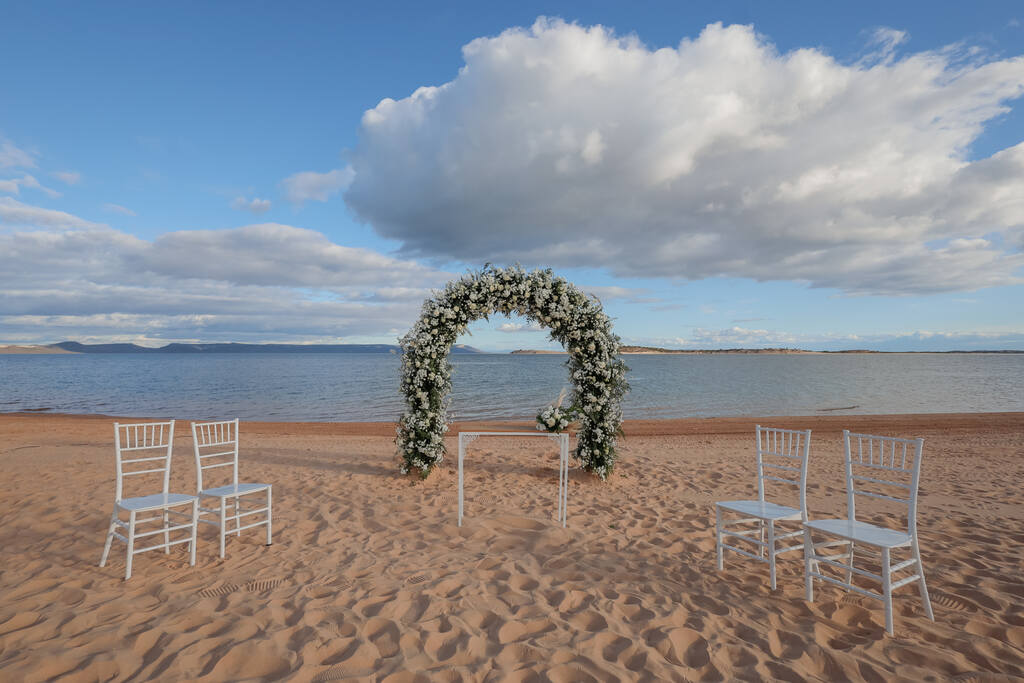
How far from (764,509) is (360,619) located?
3.25m

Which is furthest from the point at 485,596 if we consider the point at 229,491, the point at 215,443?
the point at 215,443

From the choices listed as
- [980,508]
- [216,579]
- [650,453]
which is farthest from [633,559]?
[650,453]

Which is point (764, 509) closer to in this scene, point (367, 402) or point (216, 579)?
point (216, 579)

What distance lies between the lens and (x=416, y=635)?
3.31 metres

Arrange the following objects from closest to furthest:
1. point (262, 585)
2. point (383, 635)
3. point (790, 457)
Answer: point (383, 635) → point (262, 585) → point (790, 457)

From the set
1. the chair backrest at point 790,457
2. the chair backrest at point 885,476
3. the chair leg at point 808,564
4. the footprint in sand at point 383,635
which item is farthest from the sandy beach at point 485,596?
the chair backrest at point 790,457

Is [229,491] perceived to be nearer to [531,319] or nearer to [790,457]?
[531,319]

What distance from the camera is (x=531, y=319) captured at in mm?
7863

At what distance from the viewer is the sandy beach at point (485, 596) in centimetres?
301

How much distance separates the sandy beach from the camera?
3.01 m

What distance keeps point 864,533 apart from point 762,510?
754mm

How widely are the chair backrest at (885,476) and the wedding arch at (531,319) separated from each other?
10.6 feet

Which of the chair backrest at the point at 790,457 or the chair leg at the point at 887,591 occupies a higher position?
the chair backrest at the point at 790,457

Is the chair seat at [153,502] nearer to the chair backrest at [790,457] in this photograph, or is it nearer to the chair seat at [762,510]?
the chair seat at [762,510]
